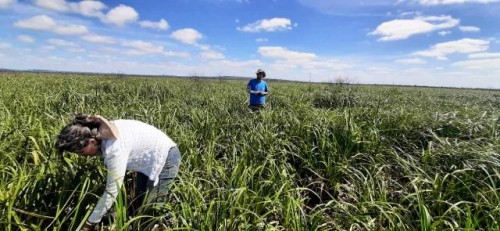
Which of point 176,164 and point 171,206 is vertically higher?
point 176,164

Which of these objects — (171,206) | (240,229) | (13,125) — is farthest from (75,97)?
(240,229)

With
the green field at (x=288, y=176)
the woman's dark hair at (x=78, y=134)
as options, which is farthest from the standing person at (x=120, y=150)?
the green field at (x=288, y=176)

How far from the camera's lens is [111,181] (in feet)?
7.83

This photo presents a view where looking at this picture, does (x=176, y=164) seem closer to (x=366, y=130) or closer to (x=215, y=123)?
(x=215, y=123)

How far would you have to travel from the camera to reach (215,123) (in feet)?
19.8

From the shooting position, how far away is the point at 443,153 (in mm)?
4238

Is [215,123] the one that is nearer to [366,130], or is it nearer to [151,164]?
[366,130]

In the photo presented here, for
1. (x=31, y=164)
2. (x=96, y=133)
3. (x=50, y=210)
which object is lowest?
(x=50, y=210)

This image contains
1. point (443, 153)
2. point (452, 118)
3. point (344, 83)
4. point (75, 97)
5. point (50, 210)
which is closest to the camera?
point (50, 210)

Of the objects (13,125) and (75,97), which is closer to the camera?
(13,125)

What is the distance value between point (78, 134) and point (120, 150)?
299 millimetres

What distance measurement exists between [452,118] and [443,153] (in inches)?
104

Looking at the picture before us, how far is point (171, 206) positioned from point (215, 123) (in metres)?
3.26

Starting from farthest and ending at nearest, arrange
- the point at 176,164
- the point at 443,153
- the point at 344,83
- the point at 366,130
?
the point at 344,83 < the point at 366,130 < the point at 443,153 < the point at 176,164
